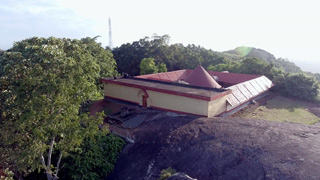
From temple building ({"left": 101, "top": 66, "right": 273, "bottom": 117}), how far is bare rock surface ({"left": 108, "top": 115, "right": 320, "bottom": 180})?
1.42 meters

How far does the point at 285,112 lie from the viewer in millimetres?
19547

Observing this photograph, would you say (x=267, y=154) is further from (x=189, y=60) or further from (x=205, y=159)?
(x=189, y=60)

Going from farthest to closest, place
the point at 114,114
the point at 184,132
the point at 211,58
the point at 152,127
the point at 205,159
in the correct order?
the point at 211,58
the point at 114,114
the point at 152,127
the point at 184,132
the point at 205,159

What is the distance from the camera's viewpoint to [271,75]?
29312mm

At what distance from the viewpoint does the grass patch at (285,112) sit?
1773 cm

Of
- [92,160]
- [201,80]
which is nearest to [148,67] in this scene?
[201,80]

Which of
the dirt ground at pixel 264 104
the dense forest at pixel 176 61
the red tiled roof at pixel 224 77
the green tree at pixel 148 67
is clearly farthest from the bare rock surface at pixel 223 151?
the green tree at pixel 148 67

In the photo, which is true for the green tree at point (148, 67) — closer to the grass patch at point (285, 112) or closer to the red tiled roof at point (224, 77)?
the red tiled roof at point (224, 77)

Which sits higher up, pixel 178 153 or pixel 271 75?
pixel 271 75

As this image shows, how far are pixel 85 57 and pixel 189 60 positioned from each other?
97.5ft

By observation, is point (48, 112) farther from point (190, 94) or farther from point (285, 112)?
point (285, 112)

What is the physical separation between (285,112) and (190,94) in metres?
9.60

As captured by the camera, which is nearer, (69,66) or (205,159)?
(69,66)

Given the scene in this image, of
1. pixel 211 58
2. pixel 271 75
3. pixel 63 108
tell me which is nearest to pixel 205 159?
pixel 63 108
